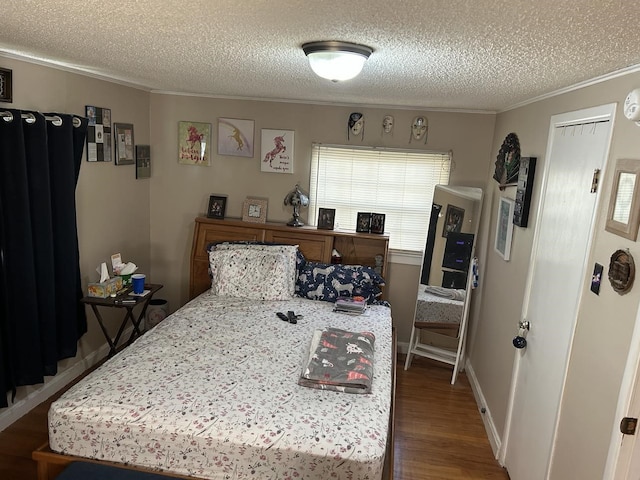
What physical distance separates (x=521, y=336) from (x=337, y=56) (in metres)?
1.89

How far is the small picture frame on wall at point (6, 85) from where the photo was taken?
2592mm

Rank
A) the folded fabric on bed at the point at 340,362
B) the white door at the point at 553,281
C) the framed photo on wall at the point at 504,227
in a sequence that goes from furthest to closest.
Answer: the framed photo on wall at the point at 504,227 < the folded fabric on bed at the point at 340,362 < the white door at the point at 553,281

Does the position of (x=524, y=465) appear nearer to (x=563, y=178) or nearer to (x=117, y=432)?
(x=563, y=178)

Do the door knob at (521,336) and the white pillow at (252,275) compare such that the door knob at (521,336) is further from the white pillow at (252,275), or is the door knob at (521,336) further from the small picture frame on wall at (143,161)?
the small picture frame on wall at (143,161)

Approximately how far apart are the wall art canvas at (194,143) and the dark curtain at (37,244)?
113cm

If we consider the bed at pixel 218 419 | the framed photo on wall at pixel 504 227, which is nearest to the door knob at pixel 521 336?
the framed photo on wall at pixel 504 227

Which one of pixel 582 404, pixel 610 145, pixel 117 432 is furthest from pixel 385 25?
pixel 117 432

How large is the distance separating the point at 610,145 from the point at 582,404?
105 cm

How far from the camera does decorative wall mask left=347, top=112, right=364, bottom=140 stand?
4039 millimetres

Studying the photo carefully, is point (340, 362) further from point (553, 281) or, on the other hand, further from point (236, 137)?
point (236, 137)

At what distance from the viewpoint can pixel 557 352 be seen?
7.28ft

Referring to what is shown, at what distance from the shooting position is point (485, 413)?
3363 millimetres

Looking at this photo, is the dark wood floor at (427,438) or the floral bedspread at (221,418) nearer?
the floral bedspread at (221,418)

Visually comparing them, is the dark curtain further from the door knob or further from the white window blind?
the door knob
